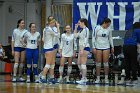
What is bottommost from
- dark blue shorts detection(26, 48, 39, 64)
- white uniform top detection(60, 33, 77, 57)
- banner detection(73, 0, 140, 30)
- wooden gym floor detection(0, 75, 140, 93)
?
wooden gym floor detection(0, 75, 140, 93)

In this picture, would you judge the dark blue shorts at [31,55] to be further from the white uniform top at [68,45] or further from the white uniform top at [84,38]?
the white uniform top at [84,38]

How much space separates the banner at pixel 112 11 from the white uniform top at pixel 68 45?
1.20 metres

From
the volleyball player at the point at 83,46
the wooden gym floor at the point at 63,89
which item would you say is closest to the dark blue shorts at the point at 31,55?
the volleyball player at the point at 83,46

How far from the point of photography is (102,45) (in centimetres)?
1238

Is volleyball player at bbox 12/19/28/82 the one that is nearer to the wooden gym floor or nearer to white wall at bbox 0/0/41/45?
the wooden gym floor

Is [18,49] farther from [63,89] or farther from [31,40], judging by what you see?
[63,89]

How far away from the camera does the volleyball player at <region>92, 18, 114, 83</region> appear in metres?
12.4


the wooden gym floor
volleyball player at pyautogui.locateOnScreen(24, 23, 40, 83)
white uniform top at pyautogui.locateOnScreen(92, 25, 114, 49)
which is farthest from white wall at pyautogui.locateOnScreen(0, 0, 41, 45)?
the wooden gym floor

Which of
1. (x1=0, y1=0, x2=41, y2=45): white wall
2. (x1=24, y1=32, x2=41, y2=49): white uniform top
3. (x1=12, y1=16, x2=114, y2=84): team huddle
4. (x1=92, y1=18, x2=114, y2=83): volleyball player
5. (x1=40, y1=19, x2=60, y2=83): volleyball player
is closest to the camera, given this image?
(x1=40, y1=19, x2=60, y2=83): volleyball player

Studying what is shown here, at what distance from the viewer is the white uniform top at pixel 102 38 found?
12383 millimetres

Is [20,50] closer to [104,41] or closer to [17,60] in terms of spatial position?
[17,60]

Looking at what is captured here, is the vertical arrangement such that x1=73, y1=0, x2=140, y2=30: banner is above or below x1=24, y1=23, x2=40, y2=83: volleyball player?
above

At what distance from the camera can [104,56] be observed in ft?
40.5

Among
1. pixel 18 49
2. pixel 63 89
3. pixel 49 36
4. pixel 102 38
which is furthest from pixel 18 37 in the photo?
pixel 63 89
